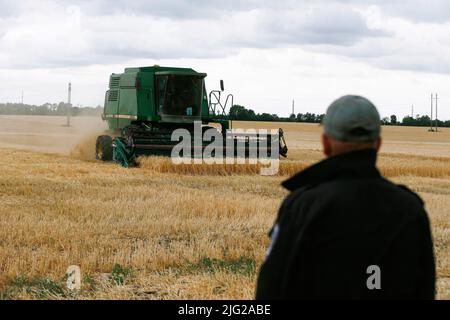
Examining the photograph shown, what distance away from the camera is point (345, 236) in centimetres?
247

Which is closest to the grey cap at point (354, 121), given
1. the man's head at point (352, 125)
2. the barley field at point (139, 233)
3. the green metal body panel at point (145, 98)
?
the man's head at point (352, 125)

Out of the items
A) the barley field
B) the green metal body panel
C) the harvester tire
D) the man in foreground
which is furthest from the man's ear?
the harvester tire

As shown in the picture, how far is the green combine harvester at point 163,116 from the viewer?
20.2 metres

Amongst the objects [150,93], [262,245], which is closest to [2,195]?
[262,245]

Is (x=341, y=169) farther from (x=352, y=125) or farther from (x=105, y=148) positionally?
(x=105, y=148)

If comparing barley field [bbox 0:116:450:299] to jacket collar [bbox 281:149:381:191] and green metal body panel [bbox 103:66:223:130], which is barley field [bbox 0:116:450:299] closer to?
jacket collar [bbox 281:149:381:191]

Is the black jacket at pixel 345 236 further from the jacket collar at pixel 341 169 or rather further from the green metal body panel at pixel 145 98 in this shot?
the green metal body panel at pixel 145 98

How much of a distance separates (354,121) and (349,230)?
1.26 feet

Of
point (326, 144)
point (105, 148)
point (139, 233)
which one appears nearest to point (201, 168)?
point (105, 148)

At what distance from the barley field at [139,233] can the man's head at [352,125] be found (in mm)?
3171

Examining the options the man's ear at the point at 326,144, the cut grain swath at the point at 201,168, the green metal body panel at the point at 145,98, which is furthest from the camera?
the green metal body panel at the point at 145,98
